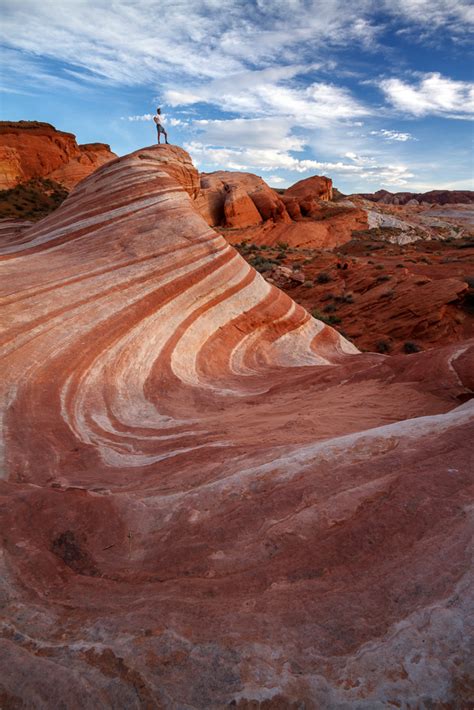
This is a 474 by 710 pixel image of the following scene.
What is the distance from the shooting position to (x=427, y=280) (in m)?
17.6

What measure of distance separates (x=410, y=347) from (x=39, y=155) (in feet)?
110

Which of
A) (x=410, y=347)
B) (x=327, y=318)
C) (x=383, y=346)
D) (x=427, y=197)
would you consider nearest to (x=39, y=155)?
(x=327, y=318)

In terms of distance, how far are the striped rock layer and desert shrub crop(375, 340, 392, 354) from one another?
788 cm

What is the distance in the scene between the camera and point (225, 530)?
258 cm

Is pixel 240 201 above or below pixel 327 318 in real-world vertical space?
above

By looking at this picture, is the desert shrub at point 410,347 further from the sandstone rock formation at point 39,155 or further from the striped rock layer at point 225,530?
the sandstone rock formation at point 39,155

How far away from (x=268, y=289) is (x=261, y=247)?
78.0 ft

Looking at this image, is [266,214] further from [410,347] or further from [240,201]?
[410,347]

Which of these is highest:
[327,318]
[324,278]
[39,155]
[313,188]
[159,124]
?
[39,155]

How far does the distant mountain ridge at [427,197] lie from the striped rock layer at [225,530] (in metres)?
99.1

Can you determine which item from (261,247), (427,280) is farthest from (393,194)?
(427,280)

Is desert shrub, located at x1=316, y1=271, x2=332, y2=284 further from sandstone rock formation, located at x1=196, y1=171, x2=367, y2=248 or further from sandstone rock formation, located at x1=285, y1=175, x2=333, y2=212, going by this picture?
sandstone rock formation, located at x1=285, y1=175, x2=333, y2=212

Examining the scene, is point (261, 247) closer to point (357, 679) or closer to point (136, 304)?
point (136, 304)

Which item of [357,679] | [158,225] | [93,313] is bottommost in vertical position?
[357,679]
